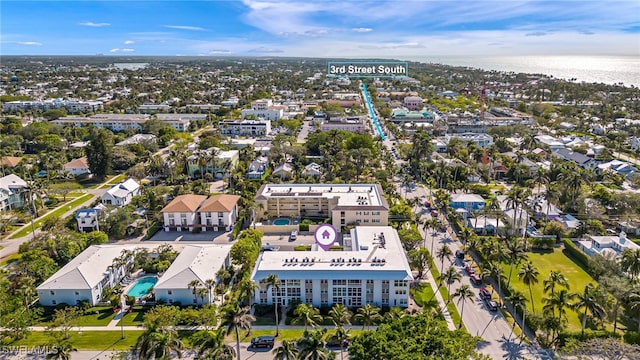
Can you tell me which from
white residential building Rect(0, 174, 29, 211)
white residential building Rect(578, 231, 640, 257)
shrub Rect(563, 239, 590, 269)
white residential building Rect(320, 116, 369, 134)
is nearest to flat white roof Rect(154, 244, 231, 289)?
white residential building Rect(0, 174, 29, 211)

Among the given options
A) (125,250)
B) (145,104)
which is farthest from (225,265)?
(145,104)

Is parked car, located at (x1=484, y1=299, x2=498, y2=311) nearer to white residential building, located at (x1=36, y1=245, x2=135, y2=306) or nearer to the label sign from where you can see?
the label sign

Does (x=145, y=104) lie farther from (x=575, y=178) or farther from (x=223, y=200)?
(x=575, y=178)

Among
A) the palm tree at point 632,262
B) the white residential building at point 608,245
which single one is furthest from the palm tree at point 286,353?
the white residential building at point 608,245

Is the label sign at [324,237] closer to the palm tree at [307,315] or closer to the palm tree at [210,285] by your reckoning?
the palm tree at [307,315]

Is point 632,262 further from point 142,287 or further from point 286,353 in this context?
point 142,287

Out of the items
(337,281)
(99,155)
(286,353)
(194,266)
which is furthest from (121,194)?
(286,353)
